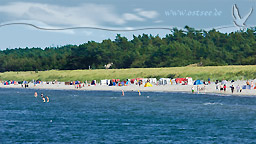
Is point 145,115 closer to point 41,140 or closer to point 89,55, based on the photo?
point 41,140

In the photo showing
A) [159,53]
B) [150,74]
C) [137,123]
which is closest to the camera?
[137,123]

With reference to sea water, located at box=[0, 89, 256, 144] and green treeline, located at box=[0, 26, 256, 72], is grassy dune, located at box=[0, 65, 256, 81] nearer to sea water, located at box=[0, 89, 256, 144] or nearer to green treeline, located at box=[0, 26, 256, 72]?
green treeline, located at box=[0, 26, 256, 72]

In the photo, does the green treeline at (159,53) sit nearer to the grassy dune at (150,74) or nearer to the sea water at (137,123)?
the grassy dune at (150,74)

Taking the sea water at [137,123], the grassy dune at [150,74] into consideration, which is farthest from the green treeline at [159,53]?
the sea water at [137,123]

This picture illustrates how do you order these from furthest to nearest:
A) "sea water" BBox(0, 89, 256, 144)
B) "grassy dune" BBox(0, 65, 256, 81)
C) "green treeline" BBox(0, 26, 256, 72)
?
"green treeline" BBox(0, 26, 256, 72), "grassy dune" BBox(0, 65, 256, 81), "sea water" BBox(0, 89, 256, 144)

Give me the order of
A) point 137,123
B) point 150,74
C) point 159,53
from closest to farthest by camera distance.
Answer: point 137,123
point 150,74
point 159,53

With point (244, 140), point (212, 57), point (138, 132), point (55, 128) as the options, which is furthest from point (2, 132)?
point (212, 57)

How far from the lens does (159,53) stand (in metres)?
147

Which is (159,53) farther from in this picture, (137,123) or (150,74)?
(137,123)

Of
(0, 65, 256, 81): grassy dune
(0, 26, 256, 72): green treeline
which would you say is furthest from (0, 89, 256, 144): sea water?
(0, 26, 256, 72): green treeline

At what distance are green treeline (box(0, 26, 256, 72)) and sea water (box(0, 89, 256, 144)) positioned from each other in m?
75.6

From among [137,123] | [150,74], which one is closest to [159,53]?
[150,74]

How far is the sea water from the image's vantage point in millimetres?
36312

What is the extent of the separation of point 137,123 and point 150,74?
79.4 metres
